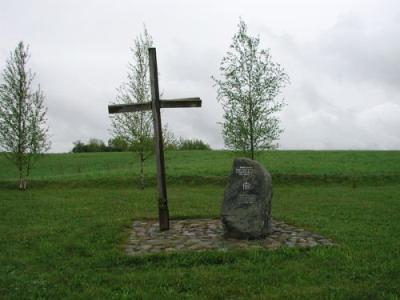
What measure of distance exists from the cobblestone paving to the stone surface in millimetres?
255

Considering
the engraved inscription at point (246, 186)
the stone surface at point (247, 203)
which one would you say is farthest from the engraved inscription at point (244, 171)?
the engraved inscription at point (246, 186)

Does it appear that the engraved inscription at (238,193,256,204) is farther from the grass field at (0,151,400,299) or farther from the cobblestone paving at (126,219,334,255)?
the grass field at (0,151,400,299)

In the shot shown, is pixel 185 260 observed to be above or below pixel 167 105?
below

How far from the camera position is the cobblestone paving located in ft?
31.7

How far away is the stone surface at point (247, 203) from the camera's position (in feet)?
34.4

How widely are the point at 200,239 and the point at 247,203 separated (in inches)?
55.7

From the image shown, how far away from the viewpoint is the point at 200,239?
10438mm

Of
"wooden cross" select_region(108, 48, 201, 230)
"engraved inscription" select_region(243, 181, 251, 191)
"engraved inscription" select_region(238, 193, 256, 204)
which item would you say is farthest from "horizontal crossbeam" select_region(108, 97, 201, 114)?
"engraved inscription" select_region(238, 193, 256, 204)

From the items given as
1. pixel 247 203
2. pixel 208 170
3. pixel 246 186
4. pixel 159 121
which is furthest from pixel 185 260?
pixel 208 170

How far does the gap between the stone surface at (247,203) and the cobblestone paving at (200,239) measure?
0.84 ft

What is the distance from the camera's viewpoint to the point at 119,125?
2664 cm

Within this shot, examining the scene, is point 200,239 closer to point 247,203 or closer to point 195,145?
point 247,203

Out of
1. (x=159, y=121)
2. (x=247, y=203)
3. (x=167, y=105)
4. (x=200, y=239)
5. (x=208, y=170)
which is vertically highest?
(x=167, y=105)

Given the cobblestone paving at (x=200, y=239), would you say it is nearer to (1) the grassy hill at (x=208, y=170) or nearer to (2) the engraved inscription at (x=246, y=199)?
(2) the engraved inscription at (x=246, y=199)
